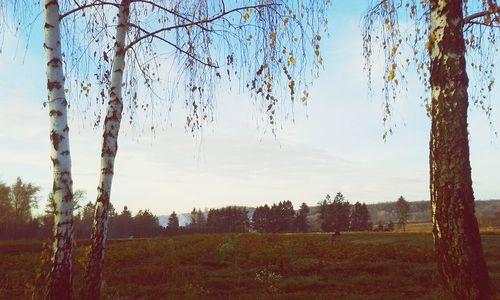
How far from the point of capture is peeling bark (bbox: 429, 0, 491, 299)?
193 inches

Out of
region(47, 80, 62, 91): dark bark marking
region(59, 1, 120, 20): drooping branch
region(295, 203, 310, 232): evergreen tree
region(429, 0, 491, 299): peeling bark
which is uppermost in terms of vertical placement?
region(59, 1, 120, 20): drooping branch

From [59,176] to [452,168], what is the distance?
5.00 metres

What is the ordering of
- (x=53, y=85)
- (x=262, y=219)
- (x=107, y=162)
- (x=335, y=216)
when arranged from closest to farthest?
1. (x=53, y=85)
2. (x=107, y=162)
3. (x=335, y=216)
4. (x=262, y=219)

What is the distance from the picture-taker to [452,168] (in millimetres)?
5039

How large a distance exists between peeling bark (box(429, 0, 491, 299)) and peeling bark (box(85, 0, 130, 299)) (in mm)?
4589

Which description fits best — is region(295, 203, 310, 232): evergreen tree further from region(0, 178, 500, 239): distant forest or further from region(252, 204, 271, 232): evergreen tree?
region(252, 204, 271, 232): evergreen tree

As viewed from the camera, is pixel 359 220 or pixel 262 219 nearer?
pixel 359 220

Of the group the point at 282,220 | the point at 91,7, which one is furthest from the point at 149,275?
the point at 282,220

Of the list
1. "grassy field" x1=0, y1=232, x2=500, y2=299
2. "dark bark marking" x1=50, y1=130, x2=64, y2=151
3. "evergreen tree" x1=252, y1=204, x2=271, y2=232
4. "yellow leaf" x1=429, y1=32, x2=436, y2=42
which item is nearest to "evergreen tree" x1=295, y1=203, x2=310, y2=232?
"evergreen tree" x1=252, y1=204, x2=271, y2=232

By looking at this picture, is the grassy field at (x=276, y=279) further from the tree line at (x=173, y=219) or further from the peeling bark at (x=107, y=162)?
the tree line at (x=173, y=219)

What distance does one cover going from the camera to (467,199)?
4984 millimetres

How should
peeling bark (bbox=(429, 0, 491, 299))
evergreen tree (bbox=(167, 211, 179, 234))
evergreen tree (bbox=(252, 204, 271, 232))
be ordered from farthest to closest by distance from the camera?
1. evergreen tree (bbox=(252, 204, 271, 232))
2. evergreen tree (bbox=(167, 211, 179, 234))
3. peeling bark (bbox=(429, 0, 491, 299))

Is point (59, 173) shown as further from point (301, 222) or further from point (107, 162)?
point (301, 222)

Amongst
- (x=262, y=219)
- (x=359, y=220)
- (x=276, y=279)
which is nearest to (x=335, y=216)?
(x=359, y=220)
